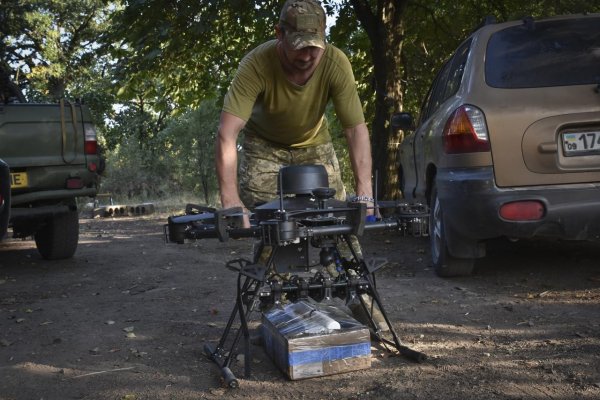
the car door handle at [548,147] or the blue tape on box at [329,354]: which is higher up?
the car door handle at [548,147]

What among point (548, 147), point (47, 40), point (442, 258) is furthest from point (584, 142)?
point (47, 40)

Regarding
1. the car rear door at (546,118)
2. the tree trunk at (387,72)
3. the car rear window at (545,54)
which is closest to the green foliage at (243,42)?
the tree trunk at (387,72)

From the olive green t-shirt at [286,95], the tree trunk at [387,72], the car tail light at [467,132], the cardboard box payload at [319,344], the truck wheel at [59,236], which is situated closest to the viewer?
the cardboard box payload at [319,344]

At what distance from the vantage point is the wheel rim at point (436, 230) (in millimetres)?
5559

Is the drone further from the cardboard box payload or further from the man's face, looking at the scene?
the man's face

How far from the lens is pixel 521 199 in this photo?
15.1ft

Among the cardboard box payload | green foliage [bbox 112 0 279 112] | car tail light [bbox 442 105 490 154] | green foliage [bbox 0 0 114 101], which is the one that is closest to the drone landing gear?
the cardboard box payload

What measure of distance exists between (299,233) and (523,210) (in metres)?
2.23

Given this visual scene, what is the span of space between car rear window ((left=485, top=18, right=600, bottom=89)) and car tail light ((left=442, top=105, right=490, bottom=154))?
0.29m

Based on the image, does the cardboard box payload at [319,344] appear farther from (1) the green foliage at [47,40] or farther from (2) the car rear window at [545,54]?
(1) the green foliage at [47,40]

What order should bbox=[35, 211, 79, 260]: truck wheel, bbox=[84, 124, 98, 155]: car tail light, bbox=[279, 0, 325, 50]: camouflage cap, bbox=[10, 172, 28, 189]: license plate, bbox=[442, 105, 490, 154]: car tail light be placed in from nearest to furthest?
bbox=[279, 0, 325, 50]: camouflage cap, bbox=[442, 105, 490, 154]: car tail light, bbox=[10, 172, 28, 189]: license plate, bbox=[84, 124, 98, 155]: car tail light, bbox=[35, 211, 79, 260]: truck wheel

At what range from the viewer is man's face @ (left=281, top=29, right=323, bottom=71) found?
11.0ft

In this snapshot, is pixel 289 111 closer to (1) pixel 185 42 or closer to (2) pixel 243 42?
(1) pixel 185 42

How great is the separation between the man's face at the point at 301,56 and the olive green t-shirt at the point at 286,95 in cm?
15
